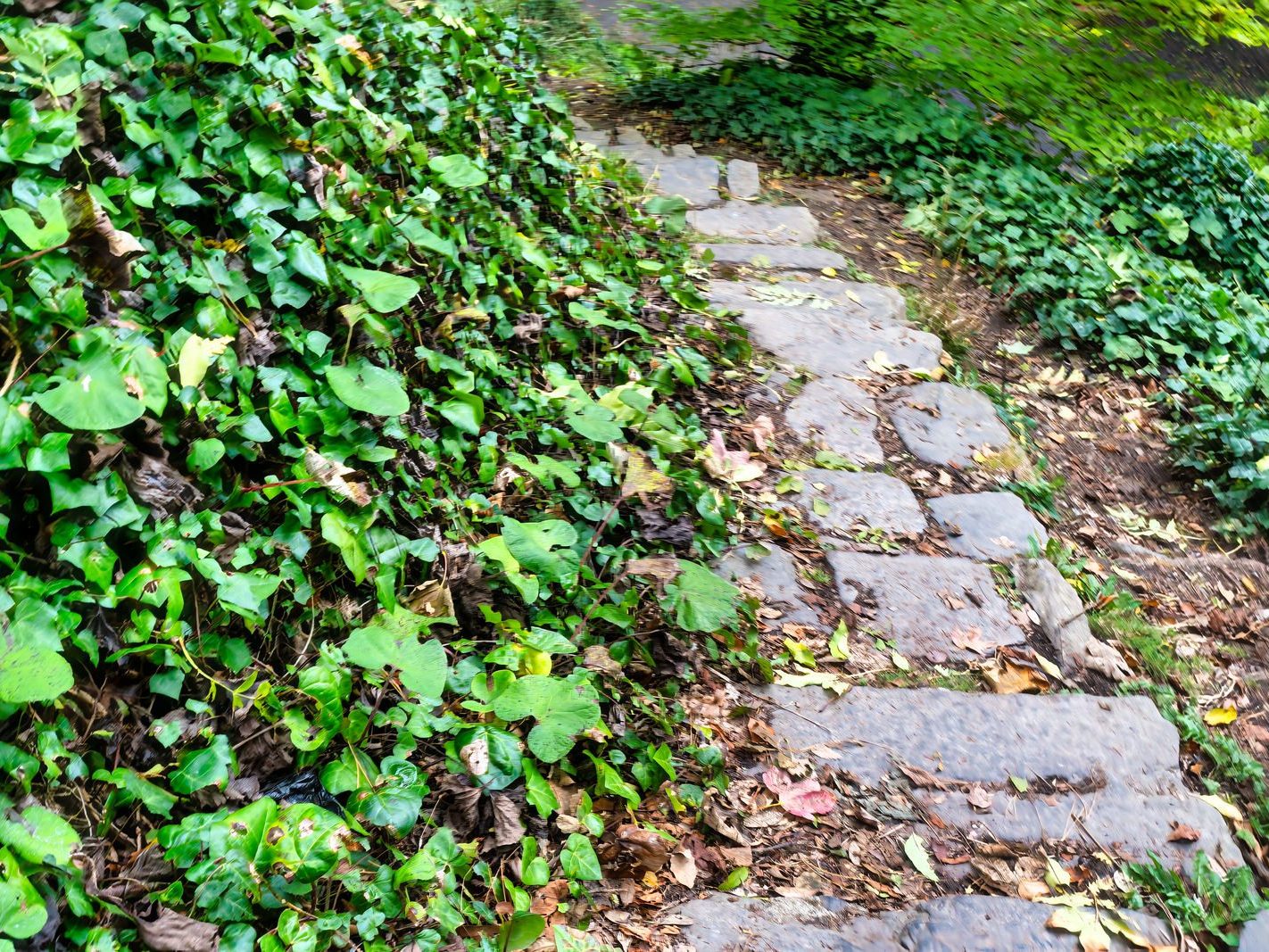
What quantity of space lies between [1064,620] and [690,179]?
325 cm

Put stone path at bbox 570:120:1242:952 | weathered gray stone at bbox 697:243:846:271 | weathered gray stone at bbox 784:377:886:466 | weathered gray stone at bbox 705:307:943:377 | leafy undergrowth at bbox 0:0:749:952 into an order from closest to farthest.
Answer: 1. leafy undergrowth at bbox 0:0:749:952
2. stone path at bbox 570:120:1242:952
3. weathered gray stone at bbox 784:377:886:466
4. weathered gray stone at bbox 705:307:943:377
5. weathered gray stone at bbox 697:243:846:271

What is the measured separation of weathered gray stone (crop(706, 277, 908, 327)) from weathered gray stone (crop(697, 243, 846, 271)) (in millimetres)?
140

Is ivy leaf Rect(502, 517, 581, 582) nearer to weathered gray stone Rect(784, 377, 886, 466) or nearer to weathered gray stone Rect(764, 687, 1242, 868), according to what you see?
weathered gray stone Rect(764, 687, 1242, 868)

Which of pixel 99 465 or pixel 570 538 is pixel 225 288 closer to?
pixel 99 465

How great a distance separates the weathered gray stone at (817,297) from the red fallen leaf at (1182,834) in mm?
2440

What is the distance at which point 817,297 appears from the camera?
420 centimetres

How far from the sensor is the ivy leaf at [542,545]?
2.19m

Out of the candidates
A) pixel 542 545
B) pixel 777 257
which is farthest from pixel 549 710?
pixel 777 257

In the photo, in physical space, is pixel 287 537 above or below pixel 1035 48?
below

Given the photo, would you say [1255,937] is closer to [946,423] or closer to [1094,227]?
[946,423]

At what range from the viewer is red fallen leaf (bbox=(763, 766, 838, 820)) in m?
2.13

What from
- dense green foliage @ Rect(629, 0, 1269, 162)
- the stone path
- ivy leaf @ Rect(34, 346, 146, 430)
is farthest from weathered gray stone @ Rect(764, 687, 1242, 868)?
dense green foliage @ Rect(629, 0, 1269, 162)

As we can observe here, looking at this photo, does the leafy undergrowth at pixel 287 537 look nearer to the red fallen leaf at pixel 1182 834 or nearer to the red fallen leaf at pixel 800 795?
the red fallen leaf at pixel 800 795

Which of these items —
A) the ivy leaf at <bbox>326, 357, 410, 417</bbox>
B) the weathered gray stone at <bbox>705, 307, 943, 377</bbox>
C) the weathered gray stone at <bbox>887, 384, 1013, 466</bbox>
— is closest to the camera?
the ivy leaf at <bbox>326, 357, 410, 417</bbox>
